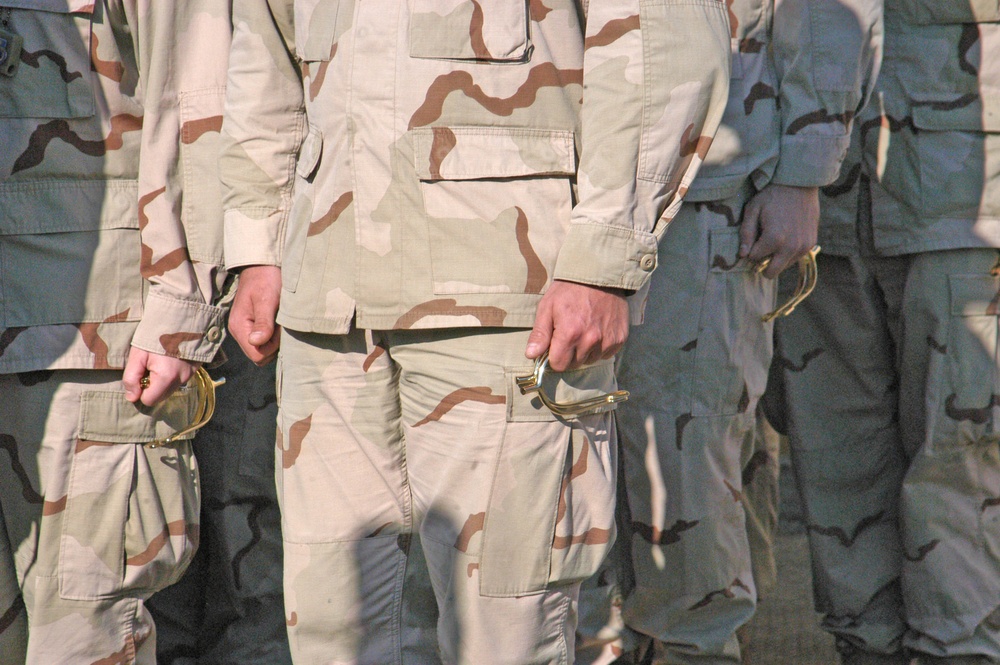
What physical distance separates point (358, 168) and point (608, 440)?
0.61 meters

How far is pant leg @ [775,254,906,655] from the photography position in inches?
119

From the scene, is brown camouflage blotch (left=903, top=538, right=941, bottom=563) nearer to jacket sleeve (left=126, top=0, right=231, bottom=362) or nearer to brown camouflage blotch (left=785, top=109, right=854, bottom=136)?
brown camouflage blotch (left=785, top=109, right=854, bottom=136)

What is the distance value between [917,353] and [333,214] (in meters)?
1.65

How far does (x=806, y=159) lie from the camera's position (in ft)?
8.62

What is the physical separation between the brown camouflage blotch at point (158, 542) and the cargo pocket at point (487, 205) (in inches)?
34.0

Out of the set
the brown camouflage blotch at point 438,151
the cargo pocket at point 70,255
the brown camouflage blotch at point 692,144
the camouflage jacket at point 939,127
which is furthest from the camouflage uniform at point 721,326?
the cargo pocket at point 70,255

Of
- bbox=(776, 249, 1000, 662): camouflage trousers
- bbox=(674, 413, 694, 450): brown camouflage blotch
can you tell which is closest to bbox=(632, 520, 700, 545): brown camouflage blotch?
bbox=(674, 413, 694, 450): brown camouflage blotch

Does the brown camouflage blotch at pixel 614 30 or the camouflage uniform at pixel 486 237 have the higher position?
the brown camouflage blotch at pixel 614 30

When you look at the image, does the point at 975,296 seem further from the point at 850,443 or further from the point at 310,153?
the point at 310,153

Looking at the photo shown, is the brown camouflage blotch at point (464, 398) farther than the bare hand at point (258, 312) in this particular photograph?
No

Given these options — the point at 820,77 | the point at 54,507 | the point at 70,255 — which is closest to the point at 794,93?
the point at 820,77

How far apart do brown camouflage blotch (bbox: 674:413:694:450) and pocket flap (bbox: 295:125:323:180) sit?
3.56 feet

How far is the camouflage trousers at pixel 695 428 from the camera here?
265 cm

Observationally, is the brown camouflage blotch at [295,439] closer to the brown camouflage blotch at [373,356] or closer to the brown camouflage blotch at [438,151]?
the brown camouflage blotch at [373,356]
